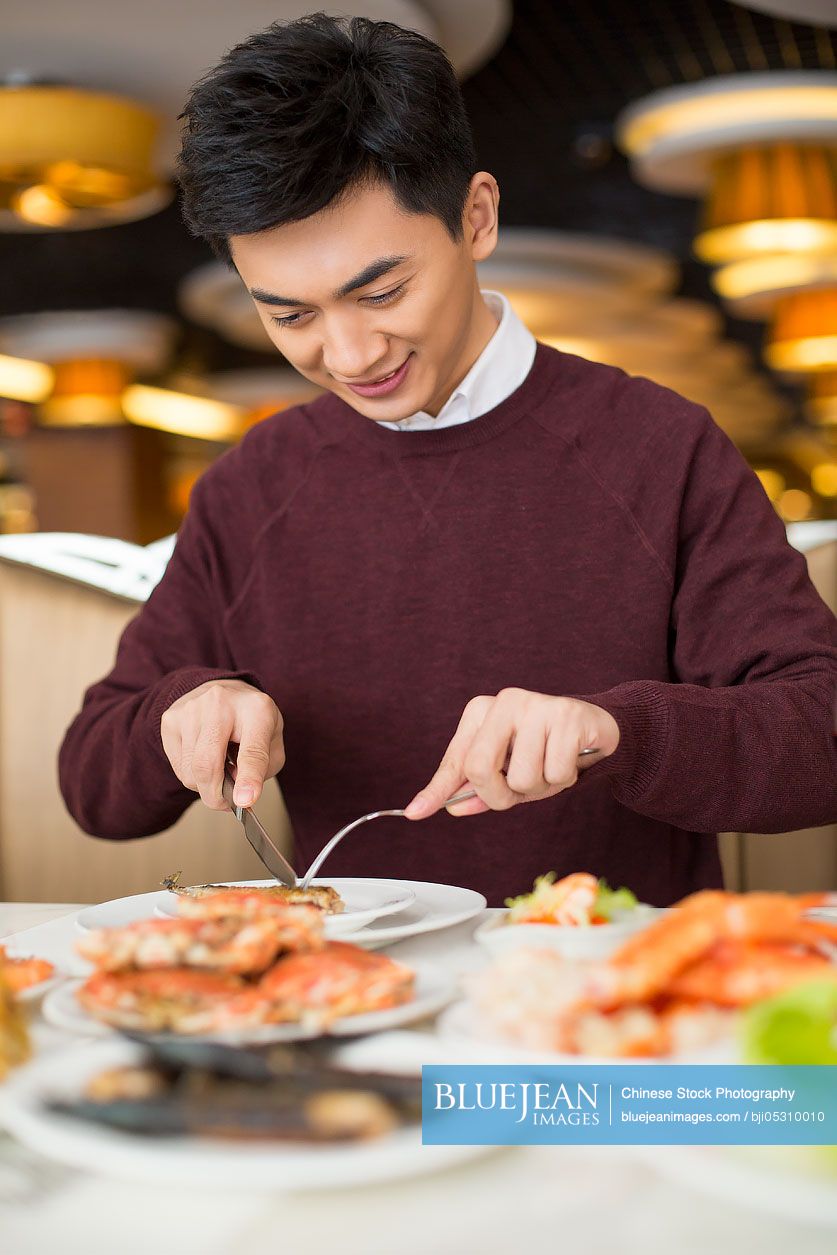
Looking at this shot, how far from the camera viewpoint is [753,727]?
1.00m

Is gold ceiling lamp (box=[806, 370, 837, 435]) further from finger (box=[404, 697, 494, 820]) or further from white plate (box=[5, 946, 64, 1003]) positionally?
white plate (box=[5, 946, 64, 1003])

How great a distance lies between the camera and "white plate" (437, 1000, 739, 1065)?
A: 41cm

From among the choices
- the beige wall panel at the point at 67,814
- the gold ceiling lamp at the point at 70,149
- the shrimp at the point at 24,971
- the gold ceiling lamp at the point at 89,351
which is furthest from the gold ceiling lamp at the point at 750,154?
the shrimp at the point at 24,971

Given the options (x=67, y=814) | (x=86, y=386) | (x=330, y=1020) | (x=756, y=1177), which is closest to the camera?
(x=756, y=1177)

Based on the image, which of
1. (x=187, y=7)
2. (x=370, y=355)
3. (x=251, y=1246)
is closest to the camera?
(x=251, y=1246)

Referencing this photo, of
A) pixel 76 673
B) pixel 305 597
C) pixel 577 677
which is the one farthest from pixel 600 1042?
pixel 76 673

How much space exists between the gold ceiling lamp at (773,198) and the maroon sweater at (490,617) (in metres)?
4.19

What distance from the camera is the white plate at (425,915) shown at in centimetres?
70

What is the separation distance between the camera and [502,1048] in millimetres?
444

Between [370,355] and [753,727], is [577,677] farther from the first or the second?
[370,355]

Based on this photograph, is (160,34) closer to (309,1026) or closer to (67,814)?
(67,814)

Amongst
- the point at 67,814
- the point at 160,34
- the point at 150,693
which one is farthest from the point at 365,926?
the point at 160,34

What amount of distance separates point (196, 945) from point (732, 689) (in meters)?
0.62

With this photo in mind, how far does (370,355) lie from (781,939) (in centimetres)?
69
